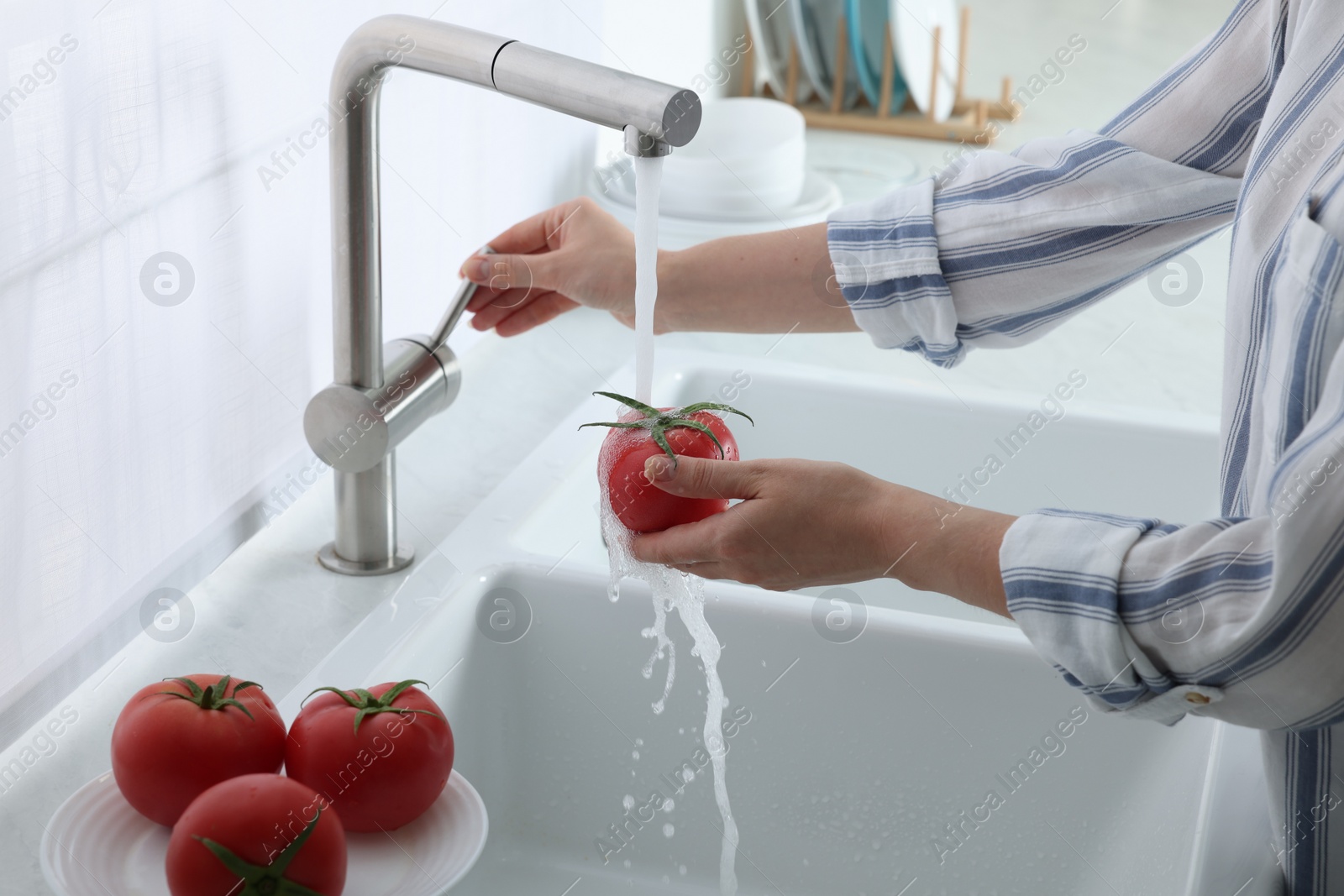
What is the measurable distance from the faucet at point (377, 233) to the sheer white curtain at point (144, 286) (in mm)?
86

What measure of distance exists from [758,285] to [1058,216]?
0.22m

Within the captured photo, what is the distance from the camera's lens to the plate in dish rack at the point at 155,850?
1.84 feet

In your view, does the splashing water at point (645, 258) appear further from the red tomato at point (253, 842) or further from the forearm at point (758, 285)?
the red tomato at point (253, 842)

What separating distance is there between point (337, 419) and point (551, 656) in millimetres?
234

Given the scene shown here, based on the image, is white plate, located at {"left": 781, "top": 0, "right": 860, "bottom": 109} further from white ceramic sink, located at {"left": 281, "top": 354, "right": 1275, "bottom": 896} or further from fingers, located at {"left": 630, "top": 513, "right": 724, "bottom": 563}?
fingers, located at {"left": 630, "top": 513, "right": 724, "bottom": 563}

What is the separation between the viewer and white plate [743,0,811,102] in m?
2.21

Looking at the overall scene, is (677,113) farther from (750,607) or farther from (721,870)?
(721,870)

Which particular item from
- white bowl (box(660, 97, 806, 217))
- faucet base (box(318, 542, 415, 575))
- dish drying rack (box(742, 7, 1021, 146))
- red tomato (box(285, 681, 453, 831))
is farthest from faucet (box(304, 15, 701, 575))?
dish drying rack (box(742, 7, 1021, 146))

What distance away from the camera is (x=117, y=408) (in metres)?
0.80

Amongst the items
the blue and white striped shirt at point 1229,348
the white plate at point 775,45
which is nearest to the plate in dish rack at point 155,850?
the blue and white striped shirt at point 1229,348

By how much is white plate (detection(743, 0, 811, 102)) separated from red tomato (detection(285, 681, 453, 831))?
1762 millimetres

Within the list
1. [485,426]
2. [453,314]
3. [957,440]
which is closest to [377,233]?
[453,314]

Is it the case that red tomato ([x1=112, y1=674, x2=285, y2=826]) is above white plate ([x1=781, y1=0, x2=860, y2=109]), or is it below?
above

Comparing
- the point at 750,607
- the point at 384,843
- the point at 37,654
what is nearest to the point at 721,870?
the point at 750,607
